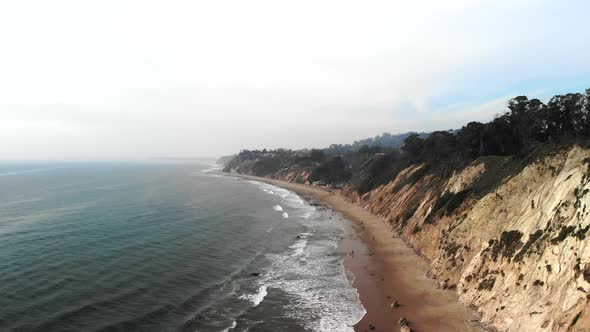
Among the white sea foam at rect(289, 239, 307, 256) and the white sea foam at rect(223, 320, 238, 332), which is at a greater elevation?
the white sea foam at rect(223, 320, 238, 332)

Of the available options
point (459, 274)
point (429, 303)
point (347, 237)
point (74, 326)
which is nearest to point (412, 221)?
point (347, 237)

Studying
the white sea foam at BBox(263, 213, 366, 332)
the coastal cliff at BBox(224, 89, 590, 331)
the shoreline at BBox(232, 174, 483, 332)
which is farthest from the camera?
the white sea foam at BBox(263, 213, 366, 332)

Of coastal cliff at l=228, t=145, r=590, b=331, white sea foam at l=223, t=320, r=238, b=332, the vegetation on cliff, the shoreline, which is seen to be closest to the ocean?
white sea foam at l=223, t=320, r=238, b=332

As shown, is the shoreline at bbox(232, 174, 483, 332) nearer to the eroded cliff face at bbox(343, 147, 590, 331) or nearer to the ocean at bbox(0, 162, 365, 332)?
the eroded cliff face at bbox(343, 147, 590, 331)

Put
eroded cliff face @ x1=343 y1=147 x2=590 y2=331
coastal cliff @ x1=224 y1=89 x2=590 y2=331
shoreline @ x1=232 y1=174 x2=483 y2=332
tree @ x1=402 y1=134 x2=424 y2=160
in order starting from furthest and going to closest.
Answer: tree @ x1=402 y1=134 x2=424 y2=160, shoreline @ x1=232 y1=174 x2=483 y2=332, coastal cliff @ x1=224 y1=89 x2=590 y2=331, eroded cliff face @ x1=343 y1=147 x2=590 y2=331

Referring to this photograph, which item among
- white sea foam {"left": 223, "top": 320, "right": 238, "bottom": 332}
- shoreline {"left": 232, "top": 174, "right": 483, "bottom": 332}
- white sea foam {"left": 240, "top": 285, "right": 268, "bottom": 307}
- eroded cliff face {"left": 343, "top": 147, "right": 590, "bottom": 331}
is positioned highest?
eroded cliff face {"left": 343, "top": 147, "right": 590, "bottom": 331}

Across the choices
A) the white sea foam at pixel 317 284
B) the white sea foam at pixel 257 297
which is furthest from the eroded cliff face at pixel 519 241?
the white sea foam at pixel 257 297

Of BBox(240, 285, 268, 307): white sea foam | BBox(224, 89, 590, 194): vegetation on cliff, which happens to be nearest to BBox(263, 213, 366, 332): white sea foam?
BBox(240, 285, 268, 307): white sea foam

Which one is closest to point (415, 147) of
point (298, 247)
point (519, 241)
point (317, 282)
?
point (298, 247)

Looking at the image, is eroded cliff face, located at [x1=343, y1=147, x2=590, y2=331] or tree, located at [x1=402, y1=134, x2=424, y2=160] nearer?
eroded cliff face, located at [x1=343, y1=147, x2=590, y2=331]
